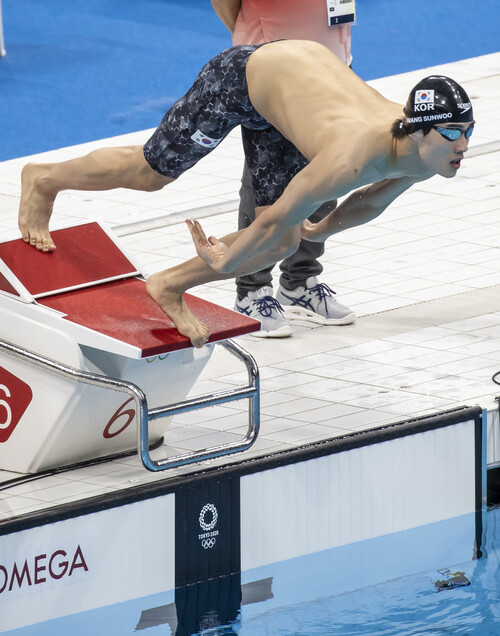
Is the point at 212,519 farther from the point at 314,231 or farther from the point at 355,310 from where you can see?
the point at 355,310

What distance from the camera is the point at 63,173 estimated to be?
4938 millimetres

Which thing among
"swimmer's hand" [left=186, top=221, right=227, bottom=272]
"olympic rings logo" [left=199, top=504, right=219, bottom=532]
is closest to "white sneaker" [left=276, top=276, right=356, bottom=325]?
"swimmer's hand" [left=186, top=221, right=227, bottom=272]

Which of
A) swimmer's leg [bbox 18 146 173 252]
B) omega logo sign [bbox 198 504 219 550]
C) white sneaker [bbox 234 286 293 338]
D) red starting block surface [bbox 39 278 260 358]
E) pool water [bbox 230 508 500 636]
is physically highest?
swimmer's leg [bbox 18 146 173 252]

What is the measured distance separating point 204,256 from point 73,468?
786mm

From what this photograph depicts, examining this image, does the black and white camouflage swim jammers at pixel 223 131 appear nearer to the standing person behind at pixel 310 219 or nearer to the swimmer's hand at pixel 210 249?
the swimmer's hand at pixel 210 249

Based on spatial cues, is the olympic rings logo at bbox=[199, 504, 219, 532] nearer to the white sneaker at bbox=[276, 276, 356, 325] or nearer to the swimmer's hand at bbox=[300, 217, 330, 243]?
the swimmer's hand at bbox=[300, 217, 330, 243]

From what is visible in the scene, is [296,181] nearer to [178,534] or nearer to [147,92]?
[178,534]

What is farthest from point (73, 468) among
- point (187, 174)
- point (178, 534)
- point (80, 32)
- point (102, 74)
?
point (80, 32)

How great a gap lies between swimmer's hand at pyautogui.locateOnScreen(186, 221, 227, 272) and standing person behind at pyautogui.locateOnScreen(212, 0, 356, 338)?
1039 millimetres

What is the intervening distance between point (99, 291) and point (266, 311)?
1.16 m

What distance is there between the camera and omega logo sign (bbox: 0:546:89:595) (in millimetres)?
4227

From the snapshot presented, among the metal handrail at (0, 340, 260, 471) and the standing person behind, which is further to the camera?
the standing person behind

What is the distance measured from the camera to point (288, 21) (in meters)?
5.59

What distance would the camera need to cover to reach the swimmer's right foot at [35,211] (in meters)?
4.83
